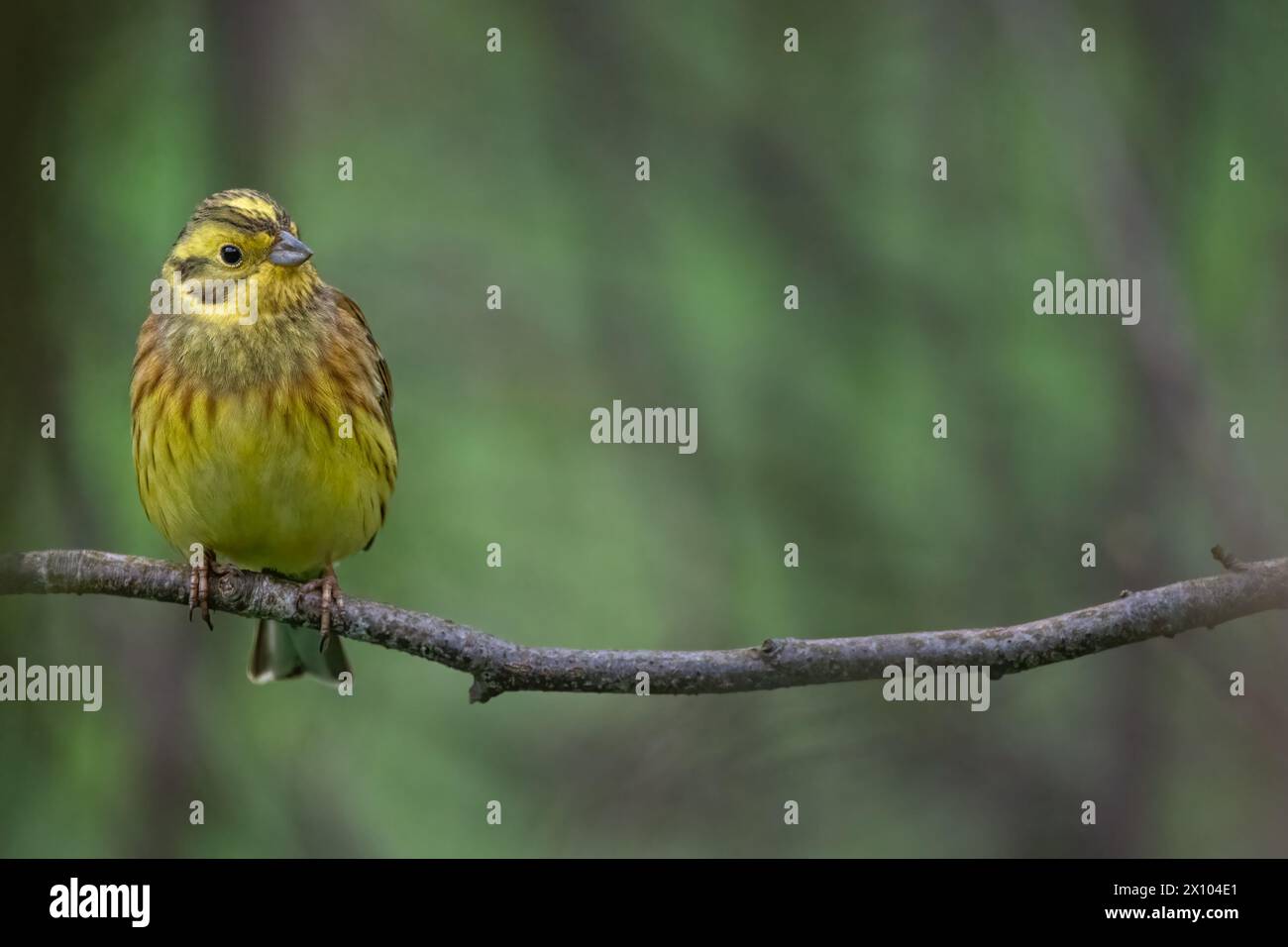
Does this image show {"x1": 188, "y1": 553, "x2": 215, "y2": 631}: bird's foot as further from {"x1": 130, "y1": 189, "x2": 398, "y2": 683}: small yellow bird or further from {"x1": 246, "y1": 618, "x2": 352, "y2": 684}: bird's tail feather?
{"x1": 246, "y1": 618, "x2": 352, "y2": 684}: bird's tail feather

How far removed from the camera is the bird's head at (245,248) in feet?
19.8

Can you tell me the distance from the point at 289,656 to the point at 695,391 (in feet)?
9.77

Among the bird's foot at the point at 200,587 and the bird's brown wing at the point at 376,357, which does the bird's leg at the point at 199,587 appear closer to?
the bird's foot at the point at 200,587

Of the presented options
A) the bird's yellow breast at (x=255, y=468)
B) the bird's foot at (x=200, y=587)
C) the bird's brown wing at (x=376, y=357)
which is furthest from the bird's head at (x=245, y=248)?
the bird's foot at (x=200, y=587)

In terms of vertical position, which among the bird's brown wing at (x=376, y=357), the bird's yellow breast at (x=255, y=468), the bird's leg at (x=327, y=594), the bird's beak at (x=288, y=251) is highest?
the bird's beak at (x=288, y=251)

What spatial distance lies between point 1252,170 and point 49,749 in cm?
709

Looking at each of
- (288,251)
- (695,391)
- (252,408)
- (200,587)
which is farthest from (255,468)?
(695,391)

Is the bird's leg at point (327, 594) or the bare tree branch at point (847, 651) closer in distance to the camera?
the bare tree branch at point (847, 651)

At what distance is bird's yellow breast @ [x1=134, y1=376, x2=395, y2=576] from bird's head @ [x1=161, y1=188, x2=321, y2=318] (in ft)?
1.58

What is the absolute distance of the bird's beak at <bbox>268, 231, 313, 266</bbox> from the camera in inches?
238

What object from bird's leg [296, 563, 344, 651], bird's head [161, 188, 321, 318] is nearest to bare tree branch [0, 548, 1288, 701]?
bird's leg [296, 563, 344, 651]

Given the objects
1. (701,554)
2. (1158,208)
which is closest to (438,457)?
(701,554)

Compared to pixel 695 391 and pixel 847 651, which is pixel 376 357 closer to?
pixel 695 391

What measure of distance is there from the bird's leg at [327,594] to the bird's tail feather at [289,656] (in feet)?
3.69
